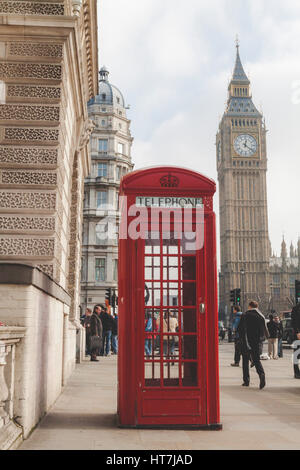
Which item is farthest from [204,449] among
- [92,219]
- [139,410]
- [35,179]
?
[92,219]

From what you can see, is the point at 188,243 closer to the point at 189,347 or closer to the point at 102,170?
the point at 189,347

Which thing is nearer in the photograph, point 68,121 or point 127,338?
point 127,338

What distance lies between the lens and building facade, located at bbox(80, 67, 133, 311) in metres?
44.3

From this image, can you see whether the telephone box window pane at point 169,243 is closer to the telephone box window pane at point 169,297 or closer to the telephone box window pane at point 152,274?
the telephone box window pane at point 152,274

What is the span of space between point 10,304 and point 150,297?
1.54m

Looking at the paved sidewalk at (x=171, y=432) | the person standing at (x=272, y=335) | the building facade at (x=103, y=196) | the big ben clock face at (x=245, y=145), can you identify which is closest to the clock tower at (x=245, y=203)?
the big ben clock face at (x=245, y=145)

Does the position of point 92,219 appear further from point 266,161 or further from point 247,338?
point 266,161

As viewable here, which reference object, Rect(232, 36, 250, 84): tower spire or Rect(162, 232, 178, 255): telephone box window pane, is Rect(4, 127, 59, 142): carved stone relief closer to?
Rect(162, 232, 178, 255): telephone box window pane

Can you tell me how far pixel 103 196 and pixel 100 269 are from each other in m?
6.47

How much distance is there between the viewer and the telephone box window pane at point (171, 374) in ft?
18.4

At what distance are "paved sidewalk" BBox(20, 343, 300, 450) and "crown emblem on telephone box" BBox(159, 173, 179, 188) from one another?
2.59 meters

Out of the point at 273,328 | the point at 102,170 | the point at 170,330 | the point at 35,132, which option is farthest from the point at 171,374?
the point at 102,170

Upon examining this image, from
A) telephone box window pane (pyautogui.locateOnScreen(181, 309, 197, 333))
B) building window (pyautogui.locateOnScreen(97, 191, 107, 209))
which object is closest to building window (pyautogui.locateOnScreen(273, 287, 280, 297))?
building window (pyautogui.locateOnScreen(97, 191, 107, 209))
